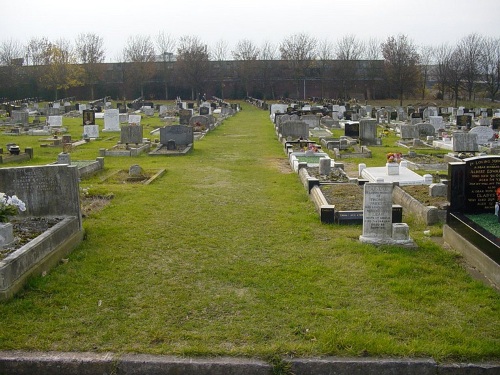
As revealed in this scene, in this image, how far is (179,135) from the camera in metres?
21.8

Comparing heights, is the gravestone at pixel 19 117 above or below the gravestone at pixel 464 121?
above

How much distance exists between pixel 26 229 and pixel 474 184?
278 inches

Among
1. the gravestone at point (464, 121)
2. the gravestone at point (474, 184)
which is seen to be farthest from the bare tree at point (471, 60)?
the gravestone at point (474, 184)

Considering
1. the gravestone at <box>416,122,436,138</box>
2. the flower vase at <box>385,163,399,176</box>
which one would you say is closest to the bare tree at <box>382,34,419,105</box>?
the gravestone at <box>416,122,436,138</box>

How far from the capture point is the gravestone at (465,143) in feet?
61.3

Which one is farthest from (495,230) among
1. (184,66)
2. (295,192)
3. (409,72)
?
(184,66)

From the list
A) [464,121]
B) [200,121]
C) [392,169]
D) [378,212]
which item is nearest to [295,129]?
[200,121]

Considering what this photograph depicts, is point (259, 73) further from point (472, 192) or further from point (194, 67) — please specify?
point (472, 192)

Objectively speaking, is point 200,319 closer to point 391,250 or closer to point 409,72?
point 391,250

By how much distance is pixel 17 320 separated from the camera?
5.79 m

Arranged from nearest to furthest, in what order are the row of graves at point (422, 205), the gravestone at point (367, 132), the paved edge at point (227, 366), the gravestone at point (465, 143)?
1. the paved edge at point (227, 366)
2. the row of graves at point (422, 205)
3. the gravestone at point (465, 143)
4. the gravestone at point (367, 132)

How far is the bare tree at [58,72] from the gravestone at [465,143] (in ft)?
176

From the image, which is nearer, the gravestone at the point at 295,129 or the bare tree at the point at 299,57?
the gravestone at the point at 295,129

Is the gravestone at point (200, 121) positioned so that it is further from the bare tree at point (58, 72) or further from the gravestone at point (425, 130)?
the bare tree at point (58, 72)
